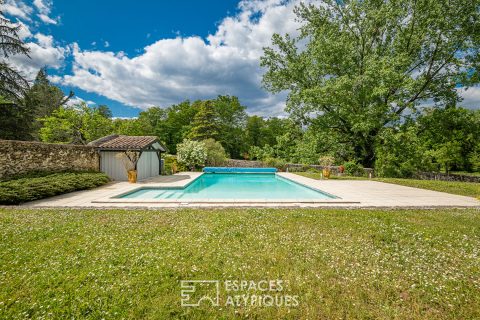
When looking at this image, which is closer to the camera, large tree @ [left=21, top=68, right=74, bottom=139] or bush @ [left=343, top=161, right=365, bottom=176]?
bush @ [left=343, top=161, right=365, bottom=176]

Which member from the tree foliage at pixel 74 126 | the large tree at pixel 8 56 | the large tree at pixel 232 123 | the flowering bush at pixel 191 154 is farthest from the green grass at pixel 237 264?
the large tree at pixel 232 123

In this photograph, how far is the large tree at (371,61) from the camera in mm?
14867

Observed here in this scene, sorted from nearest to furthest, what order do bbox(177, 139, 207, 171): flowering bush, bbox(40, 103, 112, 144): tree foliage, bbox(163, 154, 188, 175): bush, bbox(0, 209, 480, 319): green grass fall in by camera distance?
1. bbox(0, 209, 480, 319): green grass
2. bbox(163, 154, 188, 175): bush
3. bbox(40, 103, 112, 144): tree foliage
4. bbox(177, 139, 207, 171): flowering bush

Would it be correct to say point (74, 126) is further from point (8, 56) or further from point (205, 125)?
point (205, 125)

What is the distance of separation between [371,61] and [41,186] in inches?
812

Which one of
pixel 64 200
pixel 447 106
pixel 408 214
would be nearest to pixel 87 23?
pixel 64 200

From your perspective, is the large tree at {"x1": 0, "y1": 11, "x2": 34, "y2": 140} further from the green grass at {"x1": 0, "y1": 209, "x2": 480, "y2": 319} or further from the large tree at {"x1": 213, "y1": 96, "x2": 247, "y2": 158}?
the large tree at {"x1": 213, "y1": 96, "x2": 247, "y2": 158}

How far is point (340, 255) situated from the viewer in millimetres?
3502

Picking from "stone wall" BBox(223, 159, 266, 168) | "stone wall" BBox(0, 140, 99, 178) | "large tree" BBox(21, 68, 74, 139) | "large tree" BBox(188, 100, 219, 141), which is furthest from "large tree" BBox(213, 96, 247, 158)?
"stone wall" BBox(0, 140, 99, 178)

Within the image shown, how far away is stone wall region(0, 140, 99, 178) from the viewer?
27.6 feet

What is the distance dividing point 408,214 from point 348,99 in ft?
41.3

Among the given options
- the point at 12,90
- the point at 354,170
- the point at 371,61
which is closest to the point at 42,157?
the point at 12,90

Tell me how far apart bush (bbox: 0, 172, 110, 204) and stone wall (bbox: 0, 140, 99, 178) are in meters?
0.89

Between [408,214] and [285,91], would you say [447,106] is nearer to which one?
[285,91]
